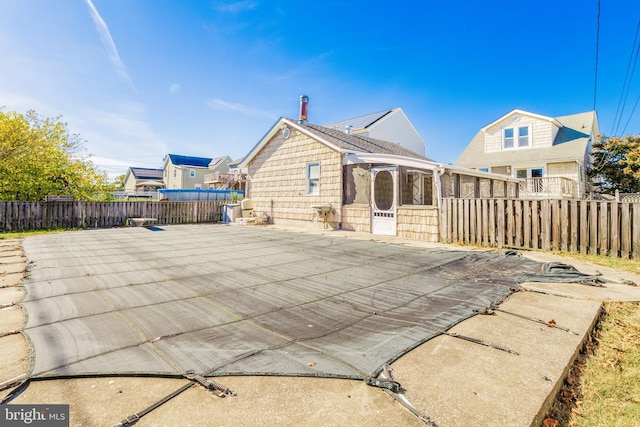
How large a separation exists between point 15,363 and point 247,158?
47.0 feet

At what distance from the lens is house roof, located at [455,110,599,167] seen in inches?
664

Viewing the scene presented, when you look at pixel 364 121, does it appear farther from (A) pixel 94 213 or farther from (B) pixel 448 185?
(A) pixel 94 213

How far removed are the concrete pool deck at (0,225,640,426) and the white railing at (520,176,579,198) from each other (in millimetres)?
16873

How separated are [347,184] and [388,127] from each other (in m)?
15.1

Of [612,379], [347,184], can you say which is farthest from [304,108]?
[612,379]

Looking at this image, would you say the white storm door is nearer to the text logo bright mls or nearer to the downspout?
the downspout

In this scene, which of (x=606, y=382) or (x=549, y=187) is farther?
(x=549, y=187)

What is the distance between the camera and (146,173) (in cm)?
4897

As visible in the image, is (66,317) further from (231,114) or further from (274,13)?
(231,114)

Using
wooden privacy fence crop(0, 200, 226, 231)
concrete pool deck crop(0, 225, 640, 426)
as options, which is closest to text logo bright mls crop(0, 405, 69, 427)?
concrete pool deck crop(0, 225, 640, 426)

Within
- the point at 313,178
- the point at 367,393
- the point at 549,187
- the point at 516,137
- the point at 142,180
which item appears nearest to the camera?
the point at 367,393

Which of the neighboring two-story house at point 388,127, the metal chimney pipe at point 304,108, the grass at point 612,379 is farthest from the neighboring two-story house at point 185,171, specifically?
the grass at point 612,379

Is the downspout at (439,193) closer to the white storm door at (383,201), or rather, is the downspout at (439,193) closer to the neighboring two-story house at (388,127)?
the white storm door at (383,201)

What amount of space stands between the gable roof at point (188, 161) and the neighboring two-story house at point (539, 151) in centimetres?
3516
